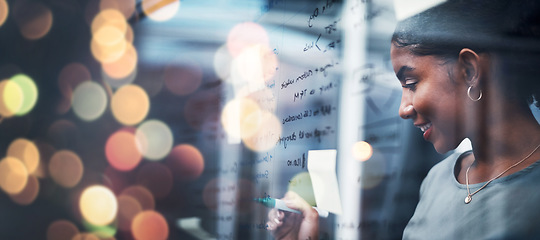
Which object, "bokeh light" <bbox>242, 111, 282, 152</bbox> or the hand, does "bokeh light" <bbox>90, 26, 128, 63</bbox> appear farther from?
the hand

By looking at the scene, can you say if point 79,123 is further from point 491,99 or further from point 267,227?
point 491,99

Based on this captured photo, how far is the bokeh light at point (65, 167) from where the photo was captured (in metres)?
1.44

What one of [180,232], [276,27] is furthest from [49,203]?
[276,27]

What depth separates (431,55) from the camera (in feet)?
1.43

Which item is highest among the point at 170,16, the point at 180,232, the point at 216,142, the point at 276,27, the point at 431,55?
the point at 170,16

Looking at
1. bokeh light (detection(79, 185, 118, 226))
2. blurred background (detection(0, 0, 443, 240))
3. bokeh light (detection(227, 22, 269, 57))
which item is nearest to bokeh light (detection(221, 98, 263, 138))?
blurred background (detection(0, 0, 443, 240))

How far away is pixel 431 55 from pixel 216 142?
764mm

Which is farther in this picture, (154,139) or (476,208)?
(154,139)

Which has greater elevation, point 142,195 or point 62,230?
point 142,195

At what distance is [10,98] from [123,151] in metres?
0.41

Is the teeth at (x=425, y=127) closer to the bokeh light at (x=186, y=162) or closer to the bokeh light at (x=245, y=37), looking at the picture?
the bokeh light at (x=245, y=37)

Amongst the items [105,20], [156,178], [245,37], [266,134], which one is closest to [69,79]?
[105,20]

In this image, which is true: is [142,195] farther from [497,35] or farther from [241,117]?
[497,35]

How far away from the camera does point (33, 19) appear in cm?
150
